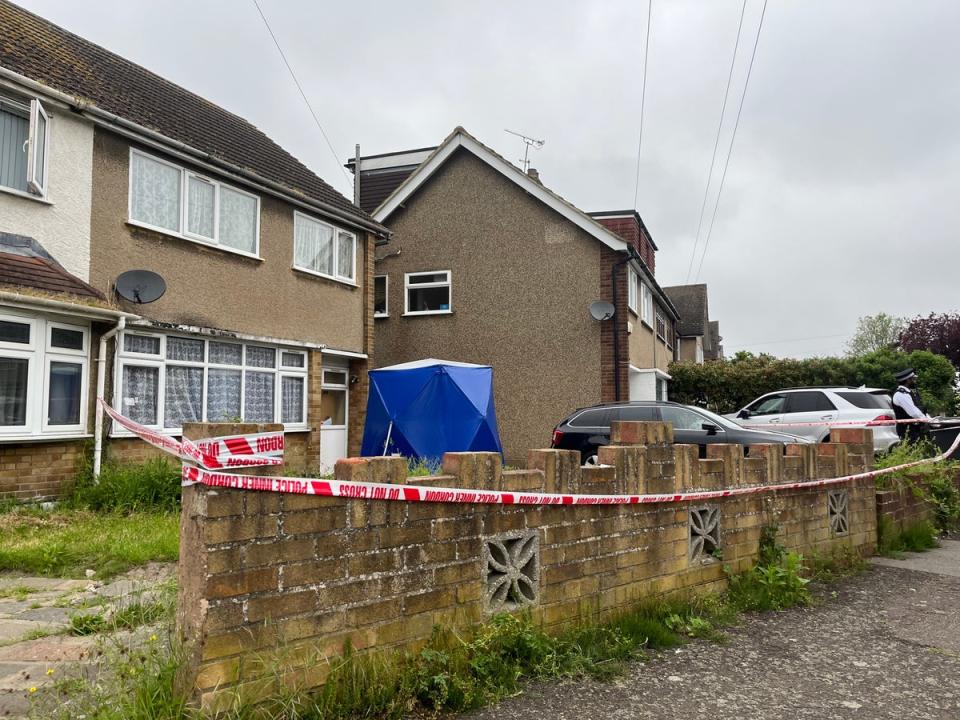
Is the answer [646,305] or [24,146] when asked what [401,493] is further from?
[646,305]

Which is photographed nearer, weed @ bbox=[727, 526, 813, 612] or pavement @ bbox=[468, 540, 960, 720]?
pavement @ bbox=[468, 540, 960, 720]

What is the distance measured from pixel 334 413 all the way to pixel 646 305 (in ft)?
30.9

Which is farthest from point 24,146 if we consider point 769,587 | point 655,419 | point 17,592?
point 655,419

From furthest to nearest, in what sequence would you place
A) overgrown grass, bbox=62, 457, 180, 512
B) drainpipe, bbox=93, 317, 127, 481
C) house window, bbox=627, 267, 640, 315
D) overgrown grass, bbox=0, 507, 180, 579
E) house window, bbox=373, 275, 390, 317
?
house window, bbox=373, 275, 390, 317 < house window, bbox=627, 267, 640, 315 < drainpipe, bbox=93, 317, 127, 481 < overgrown grass, bbox=62, 457, 180, 512 < overgrown grass, bbox=0, 507, 180, 579

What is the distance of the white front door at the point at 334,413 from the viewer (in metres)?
14.2

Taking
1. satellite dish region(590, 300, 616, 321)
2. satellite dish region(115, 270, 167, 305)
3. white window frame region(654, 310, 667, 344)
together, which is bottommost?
satellite dish region(115, 270, 167, 305)

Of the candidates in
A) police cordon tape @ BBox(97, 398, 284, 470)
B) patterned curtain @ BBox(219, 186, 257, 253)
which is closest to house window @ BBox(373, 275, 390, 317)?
patterned curtain @ BBox(219, 186, 257, 253)

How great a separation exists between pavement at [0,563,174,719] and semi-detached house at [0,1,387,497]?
12.0 ft

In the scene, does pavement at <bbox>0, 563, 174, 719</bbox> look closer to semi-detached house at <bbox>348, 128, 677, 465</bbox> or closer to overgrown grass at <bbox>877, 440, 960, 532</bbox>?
overgrown grass at <bbox>877, 440, 960, 532</bbox>

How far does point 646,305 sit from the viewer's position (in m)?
19.8

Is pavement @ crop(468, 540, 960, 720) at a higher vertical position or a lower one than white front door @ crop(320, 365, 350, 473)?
lower

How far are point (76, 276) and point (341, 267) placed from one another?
5754 mm

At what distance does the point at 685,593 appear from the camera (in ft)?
16.1

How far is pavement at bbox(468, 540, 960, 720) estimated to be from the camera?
11.0ft
